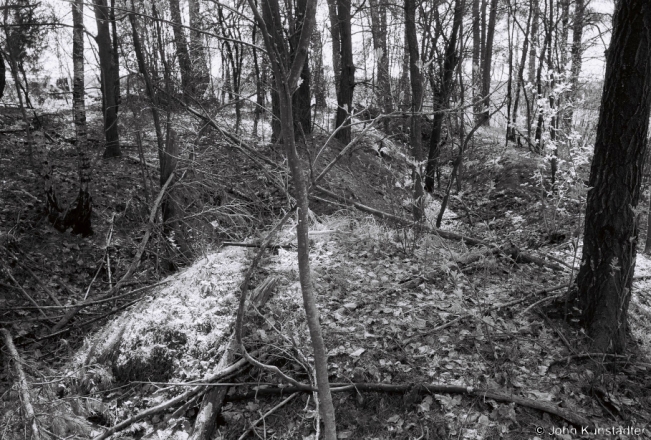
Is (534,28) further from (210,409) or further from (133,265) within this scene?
(210,409)

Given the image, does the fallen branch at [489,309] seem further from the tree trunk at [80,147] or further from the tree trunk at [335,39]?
the tree trunk at [335,39]

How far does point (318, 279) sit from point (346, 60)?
8.84m

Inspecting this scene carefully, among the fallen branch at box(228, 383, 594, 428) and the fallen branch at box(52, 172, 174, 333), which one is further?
the fallen branch at box(52, 172, 174, 333)

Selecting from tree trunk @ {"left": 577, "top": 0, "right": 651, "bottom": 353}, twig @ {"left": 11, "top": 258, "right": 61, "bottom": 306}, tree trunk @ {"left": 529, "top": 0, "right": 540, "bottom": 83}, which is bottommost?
twig @ {"left": 11, "top": 258, "right": 61, "bottom": 306}

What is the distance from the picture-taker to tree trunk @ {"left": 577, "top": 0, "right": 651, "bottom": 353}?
333 cm

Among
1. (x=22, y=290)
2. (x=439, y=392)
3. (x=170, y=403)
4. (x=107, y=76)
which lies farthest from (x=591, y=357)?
(x=107, y=76)

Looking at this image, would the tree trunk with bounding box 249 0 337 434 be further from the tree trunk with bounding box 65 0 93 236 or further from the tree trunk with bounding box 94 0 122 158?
the tree trunk with bounding box 94 0 122 158

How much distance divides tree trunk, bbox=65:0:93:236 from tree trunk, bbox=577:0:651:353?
7.25 m

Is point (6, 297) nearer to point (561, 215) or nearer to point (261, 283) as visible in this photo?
point (261, 283)

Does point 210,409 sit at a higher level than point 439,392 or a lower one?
lower

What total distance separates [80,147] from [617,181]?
7465 millimetres

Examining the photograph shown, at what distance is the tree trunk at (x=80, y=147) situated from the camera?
292 inches

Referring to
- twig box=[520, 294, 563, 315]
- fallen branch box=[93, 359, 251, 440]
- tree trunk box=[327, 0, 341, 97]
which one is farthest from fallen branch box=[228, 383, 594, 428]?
tree trunk box=[327, 0, 341, 97]

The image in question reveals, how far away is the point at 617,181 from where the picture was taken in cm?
349
